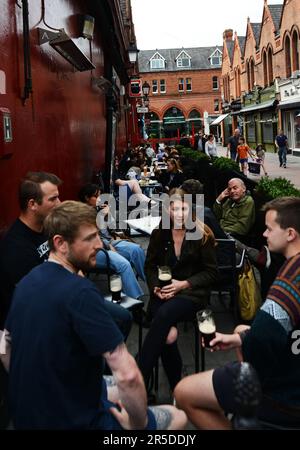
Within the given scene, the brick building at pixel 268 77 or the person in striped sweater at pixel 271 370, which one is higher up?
the brick building at pixel 268 77

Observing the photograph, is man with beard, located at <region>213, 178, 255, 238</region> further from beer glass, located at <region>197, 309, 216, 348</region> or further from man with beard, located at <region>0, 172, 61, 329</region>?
beer glass, located at <region>197, 309, 216, 348</region>

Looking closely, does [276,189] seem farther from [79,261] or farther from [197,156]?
[197,156]

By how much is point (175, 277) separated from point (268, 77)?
107 ft

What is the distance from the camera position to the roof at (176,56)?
6294 centimetres

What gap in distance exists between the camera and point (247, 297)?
175 inches

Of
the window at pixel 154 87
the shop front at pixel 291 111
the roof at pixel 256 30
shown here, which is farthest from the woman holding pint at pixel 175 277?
the window at pixel 154 87

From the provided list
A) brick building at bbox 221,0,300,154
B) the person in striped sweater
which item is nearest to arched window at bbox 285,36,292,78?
brick building at bbox 221,0,300,154

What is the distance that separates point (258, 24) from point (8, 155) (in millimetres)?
39461

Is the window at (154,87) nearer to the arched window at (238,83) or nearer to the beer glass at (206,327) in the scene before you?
the arched window at (238,83)

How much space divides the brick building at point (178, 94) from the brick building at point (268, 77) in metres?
13.9

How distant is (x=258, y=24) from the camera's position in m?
38.2

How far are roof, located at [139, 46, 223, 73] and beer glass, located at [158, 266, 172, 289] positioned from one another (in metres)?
62.4
